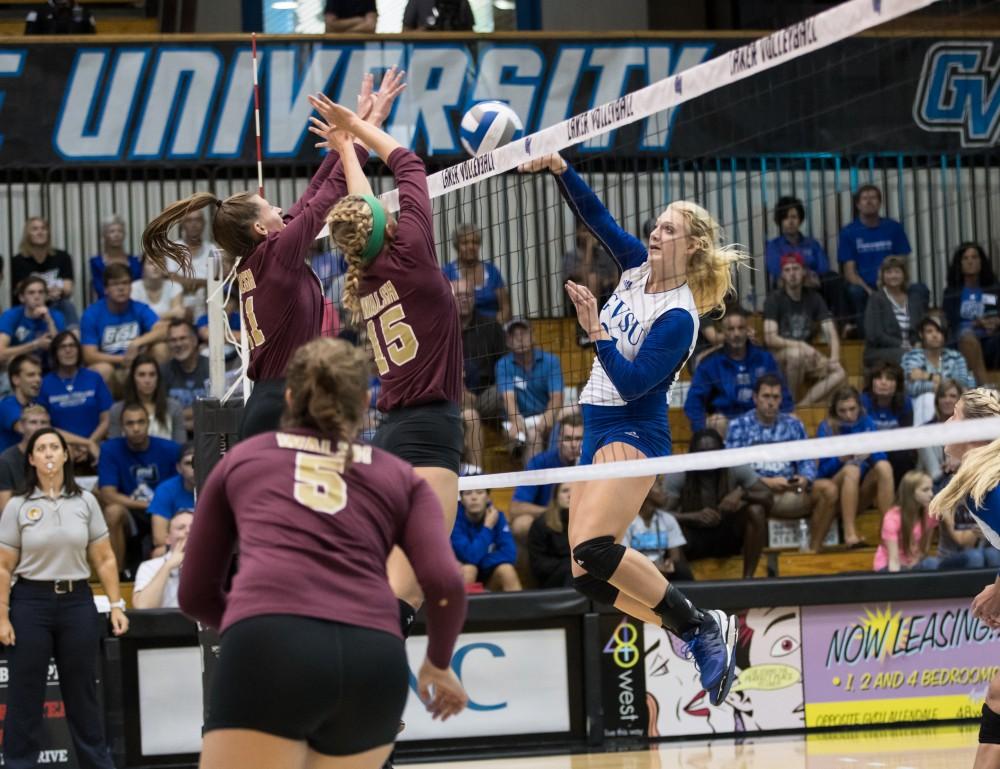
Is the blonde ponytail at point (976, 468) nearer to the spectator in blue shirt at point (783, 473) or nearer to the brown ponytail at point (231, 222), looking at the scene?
Result: the brown ponytail at point (231, 222)

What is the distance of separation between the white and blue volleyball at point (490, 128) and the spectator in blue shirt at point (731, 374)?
182 inches

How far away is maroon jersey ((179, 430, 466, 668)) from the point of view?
11.3 feet

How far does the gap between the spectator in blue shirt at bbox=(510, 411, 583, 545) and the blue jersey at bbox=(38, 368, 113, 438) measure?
328 centimetres

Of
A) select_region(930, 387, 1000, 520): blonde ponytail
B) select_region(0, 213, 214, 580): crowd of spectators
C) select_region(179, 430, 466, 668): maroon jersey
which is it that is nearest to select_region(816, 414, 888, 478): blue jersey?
select_region(0, 213, 214, 580): crowd of spectators

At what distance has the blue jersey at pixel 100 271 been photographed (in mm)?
12312

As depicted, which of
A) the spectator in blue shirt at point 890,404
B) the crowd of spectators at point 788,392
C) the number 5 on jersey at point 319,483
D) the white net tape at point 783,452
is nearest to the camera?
the number 5 on jersey at point 319,483

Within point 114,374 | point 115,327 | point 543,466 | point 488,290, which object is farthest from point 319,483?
point 115,327

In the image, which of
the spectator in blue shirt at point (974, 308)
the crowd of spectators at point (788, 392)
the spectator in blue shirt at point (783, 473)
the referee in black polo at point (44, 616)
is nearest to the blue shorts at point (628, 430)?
→ the crowd of spectators at point (788, 392)

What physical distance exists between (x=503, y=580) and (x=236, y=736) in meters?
6.39

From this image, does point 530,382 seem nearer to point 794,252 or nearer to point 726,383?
point 726,383

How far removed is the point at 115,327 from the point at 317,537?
8694 millimetres

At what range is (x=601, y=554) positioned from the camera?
5875mm

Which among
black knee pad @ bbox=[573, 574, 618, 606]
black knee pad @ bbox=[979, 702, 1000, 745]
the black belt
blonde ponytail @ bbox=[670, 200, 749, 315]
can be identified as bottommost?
black knee pad @ bbox=[979, 702, 1000, 745]

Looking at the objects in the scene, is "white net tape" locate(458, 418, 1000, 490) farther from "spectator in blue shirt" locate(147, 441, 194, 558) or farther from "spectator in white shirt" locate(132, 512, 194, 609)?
"spectator in blue shirt" locate(147, 441, 194, 558)
